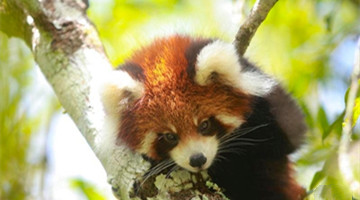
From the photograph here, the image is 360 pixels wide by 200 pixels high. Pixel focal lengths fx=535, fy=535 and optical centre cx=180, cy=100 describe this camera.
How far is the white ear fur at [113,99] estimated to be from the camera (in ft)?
10.3

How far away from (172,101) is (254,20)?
0.65m

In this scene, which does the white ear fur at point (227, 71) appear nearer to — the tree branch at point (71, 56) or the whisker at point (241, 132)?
the whisker at point (241, 132)

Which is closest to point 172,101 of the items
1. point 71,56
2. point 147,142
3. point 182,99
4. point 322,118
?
point 182,99

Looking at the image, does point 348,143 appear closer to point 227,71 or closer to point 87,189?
point 227,71

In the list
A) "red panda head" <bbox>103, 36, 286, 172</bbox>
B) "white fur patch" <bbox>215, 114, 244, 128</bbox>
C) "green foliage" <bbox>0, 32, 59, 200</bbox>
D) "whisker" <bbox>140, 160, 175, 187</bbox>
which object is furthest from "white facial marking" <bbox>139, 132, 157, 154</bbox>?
"green foliage" <bbox>0, 32, 59, 200</bbox>

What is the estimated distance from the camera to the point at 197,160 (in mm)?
3002

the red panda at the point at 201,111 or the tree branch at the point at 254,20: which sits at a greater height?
the tree branch at the point at 254,20

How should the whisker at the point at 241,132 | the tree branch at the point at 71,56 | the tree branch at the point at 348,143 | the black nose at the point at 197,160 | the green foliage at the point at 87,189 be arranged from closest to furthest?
the tree branch at the point at 348,143
the black nose at the point at 197,160
the tree branch at the point at 71,56
the whisker at the point at 241,132
the green foliage at the point at 87,189

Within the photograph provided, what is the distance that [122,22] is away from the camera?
4980 mm

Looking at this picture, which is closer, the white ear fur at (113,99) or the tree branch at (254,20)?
the tree branch at (254,20)

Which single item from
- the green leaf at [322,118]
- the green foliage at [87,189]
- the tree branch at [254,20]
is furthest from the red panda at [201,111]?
the green foliage at [87,189]

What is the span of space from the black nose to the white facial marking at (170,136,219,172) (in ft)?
0.06

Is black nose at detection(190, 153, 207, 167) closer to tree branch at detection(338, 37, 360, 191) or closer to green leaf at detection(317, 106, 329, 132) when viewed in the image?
green leaf at detection(317, 106, 329, 132)

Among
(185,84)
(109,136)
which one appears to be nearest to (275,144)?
(185,84)
